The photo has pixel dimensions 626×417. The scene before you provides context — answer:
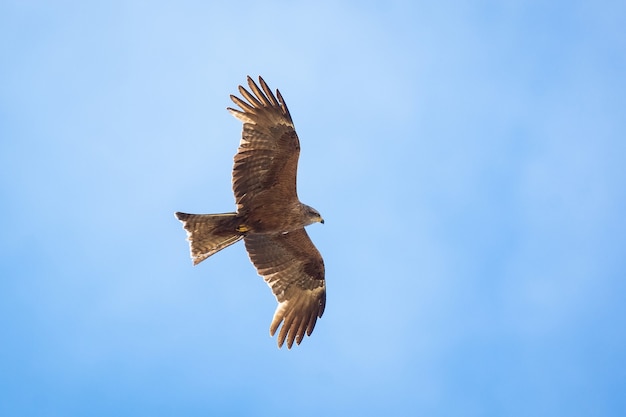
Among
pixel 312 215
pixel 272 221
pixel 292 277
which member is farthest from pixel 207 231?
pixel 292 277

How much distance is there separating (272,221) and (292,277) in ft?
4.87

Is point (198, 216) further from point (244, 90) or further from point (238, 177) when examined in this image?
point (244, 90)

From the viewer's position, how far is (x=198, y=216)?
14.2m

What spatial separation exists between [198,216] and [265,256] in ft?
5.69

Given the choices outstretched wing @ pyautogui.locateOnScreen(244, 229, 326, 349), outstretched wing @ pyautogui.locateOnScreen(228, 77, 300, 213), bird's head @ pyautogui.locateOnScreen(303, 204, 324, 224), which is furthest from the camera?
outstretched wing @ pyautogui.locateOnScreen(244, 229, 326, 349)

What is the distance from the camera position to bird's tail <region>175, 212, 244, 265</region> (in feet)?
46.5

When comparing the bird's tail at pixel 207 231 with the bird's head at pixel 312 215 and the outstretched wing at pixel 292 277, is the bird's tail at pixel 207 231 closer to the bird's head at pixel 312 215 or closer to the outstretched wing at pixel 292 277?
the outstretched wing at pixel 292 277

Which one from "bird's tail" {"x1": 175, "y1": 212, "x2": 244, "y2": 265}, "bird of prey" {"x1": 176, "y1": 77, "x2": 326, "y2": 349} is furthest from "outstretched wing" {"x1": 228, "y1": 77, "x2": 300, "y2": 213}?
"bird's tail" {"x1": 175, "y1": 212, "x2": 244, "y2": 265}

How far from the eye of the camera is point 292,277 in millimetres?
15648

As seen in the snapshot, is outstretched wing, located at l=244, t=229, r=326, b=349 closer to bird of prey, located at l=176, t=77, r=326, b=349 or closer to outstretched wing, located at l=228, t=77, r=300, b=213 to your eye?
bird of prey, located at l=176, t=77, r=326, b=349

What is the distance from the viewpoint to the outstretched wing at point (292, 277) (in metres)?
15.2

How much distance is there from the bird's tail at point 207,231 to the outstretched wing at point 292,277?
72 centimetres

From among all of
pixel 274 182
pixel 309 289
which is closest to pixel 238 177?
pixel 274 182

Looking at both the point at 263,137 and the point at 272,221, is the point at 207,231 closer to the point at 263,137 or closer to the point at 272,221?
the point at 272,221
